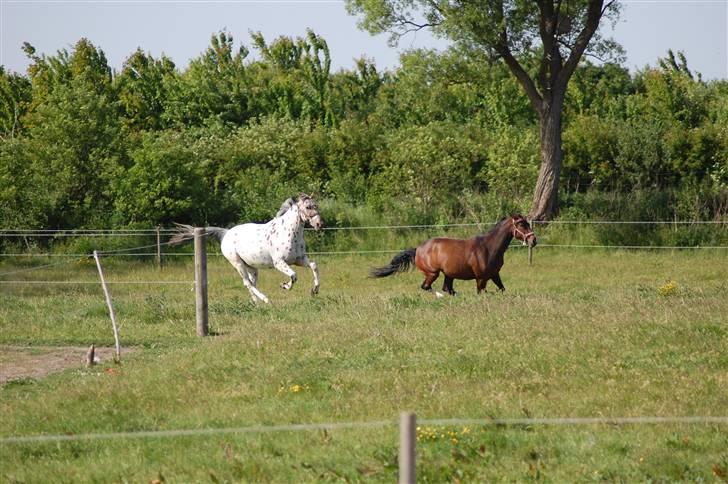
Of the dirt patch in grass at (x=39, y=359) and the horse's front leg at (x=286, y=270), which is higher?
the horse's front leg at (x=286, y=270)

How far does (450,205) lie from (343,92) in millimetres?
17921

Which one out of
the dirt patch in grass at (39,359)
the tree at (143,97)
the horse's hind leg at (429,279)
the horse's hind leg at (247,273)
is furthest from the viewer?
the tree at (143,97)

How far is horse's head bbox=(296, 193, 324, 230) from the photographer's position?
797 inches

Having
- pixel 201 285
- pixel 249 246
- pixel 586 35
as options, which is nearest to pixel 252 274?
pixel 249 246

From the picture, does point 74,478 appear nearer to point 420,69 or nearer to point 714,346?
point 714,346

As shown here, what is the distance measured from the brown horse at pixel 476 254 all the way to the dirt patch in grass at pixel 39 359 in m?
6.44

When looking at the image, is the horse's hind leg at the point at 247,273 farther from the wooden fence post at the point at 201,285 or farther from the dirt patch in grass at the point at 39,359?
the dirt patch in grass at the point at 39,359

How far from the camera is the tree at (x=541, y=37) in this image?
98.7ft

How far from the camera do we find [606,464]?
798 cm

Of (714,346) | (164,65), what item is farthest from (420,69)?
(164,65)

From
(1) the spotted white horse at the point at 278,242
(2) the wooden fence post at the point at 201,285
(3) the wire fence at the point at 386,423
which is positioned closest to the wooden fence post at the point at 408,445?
(3) the wire fence at the point at 386,423

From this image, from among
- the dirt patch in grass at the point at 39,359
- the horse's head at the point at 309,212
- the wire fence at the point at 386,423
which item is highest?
the horse's head at the point at 309,212

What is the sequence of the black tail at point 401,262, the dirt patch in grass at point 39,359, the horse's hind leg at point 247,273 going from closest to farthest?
the dirt patch in grass at point 39,359, the black tail at point 401,262, the horse's hind leg at point 247,273

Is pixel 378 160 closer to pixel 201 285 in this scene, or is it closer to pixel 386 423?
pixel 201 285
